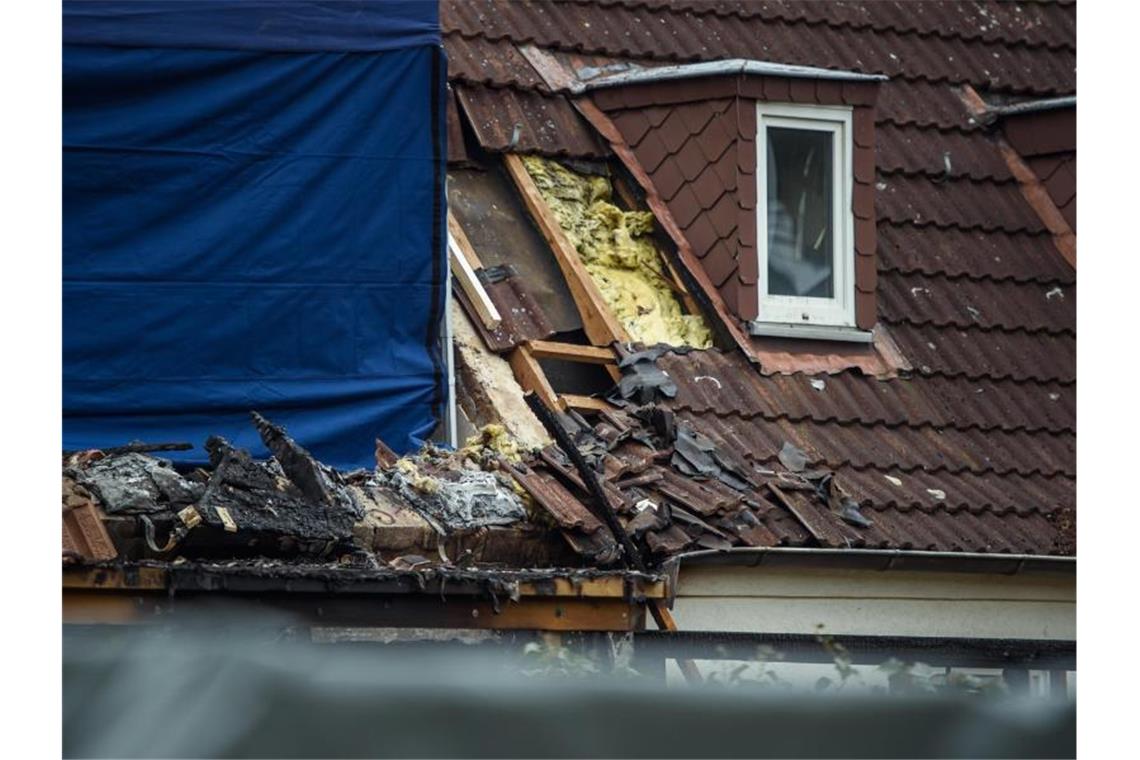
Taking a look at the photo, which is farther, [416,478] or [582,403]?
[582,403]

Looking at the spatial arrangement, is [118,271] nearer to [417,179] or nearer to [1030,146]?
[417,179]

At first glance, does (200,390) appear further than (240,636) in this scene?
Yes

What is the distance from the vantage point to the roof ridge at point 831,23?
13.1 metres

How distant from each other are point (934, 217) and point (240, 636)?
21.7 ft

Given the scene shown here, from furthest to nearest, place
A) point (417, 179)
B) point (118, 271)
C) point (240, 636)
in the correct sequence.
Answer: point (417, 179) < point (118, 271) < point (240, 636)

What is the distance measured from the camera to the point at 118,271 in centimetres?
1062

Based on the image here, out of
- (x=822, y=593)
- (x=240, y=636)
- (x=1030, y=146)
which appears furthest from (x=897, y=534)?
(x=240, y=636)

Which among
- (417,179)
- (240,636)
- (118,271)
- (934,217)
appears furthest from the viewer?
(934,217)

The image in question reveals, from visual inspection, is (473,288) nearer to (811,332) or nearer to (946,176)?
(811,332)

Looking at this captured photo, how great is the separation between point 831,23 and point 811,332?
2472 millimetres

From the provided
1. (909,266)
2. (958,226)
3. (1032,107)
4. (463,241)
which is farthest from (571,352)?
(1032,107)

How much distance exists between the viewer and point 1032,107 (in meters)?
13.5

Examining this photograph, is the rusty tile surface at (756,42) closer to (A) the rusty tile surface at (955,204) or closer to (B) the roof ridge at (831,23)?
(B) the roof ridge at (831,23)

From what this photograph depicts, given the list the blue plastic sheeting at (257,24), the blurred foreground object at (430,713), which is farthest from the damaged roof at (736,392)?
the blurred foreground object at (430,713)
